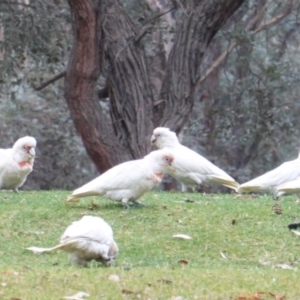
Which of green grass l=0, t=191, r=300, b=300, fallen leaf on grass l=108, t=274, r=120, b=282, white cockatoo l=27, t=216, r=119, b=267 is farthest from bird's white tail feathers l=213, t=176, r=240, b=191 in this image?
fallen leaf on grass l=108, t=274, r=120, b=282

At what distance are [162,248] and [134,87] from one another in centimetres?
703

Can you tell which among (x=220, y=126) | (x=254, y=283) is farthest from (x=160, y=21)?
(x=254, y=283)

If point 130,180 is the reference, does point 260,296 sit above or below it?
below

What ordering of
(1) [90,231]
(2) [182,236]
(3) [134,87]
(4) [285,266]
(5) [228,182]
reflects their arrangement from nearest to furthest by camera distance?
(1) [90,231] → (4) [285,266] → (2) [182,236] → (5) [228,182] → (3) [134,87]

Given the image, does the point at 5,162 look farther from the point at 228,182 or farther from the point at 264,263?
the point at 264,263

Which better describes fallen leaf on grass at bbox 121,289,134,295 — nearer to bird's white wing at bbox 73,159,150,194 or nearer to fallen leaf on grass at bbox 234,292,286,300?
fallen leaf on grass at bbox 234,292,286,300

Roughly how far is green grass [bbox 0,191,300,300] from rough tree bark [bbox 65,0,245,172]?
341cm

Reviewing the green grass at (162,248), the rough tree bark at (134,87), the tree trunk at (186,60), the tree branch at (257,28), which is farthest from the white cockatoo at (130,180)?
the tree branch at (257,28)

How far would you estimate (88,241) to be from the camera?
20.1 ft

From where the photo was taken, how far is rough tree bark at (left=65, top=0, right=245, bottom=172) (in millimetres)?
13805

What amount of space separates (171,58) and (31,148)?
5.39 meters

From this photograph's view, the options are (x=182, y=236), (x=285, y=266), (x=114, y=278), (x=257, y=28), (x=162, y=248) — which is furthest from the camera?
(x=257, y=28)

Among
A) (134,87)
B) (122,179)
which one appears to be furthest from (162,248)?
(134,87)

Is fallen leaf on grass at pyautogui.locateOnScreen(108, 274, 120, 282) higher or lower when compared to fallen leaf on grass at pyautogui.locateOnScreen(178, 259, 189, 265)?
higher
